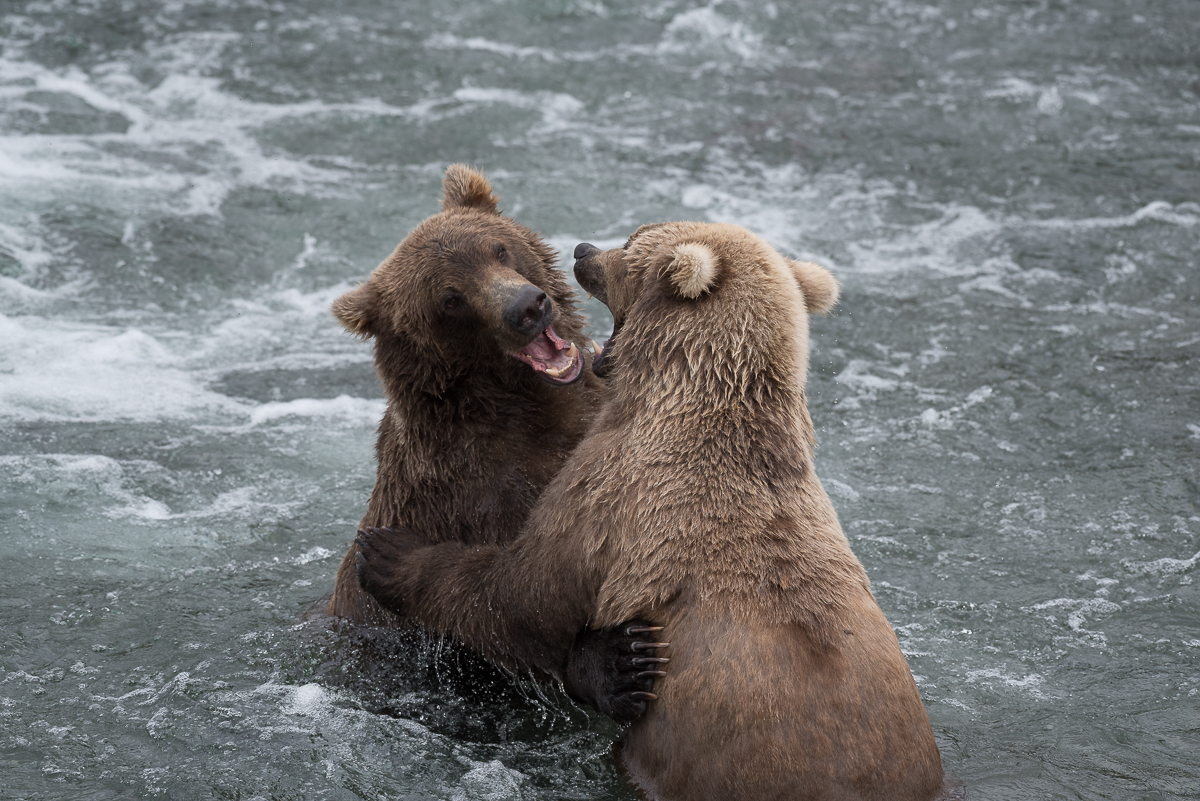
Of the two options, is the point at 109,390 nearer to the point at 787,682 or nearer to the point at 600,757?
the point at 600,757

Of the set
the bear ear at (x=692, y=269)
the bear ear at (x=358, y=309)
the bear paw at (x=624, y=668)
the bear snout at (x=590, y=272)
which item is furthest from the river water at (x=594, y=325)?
the bear ear at (x=692, y=269)

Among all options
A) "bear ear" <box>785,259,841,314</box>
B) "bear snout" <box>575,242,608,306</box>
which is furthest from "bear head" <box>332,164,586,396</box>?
"bear ear" <box>785,259,841,314</box>

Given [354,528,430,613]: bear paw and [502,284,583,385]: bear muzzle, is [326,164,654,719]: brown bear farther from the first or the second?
[354,528,430,613]: bear paw

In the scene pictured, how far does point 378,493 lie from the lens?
5996 millimetres

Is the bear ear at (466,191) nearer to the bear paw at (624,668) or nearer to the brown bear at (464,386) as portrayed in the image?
the brown bear at (464,386)

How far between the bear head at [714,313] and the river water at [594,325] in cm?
160

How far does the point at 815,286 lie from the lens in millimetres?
5273

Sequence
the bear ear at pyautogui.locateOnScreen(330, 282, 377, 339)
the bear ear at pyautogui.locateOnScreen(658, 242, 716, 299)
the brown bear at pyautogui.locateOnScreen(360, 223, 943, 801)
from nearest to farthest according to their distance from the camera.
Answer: the brown bear at pyautogui.locateOnScreen(360, 223, 943, 801) → the bear ear at pyautogui.locateOnScreen(658, 242, 716, 299) → the bear ear at pyautogui.locateOnScreen(330, 282, 377, 339)

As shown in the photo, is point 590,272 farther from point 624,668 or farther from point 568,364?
point 624,668

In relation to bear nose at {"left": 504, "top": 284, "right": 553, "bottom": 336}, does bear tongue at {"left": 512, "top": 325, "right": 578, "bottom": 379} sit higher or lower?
lower

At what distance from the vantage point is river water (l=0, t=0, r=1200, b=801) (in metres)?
5.56

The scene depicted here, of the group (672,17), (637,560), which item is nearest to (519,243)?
(637,560)

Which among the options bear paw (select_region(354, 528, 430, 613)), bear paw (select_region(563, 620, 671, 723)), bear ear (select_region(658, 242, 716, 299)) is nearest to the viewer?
bear paw (select_region(563, 620, 671, 723))

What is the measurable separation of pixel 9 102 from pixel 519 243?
8991mm
